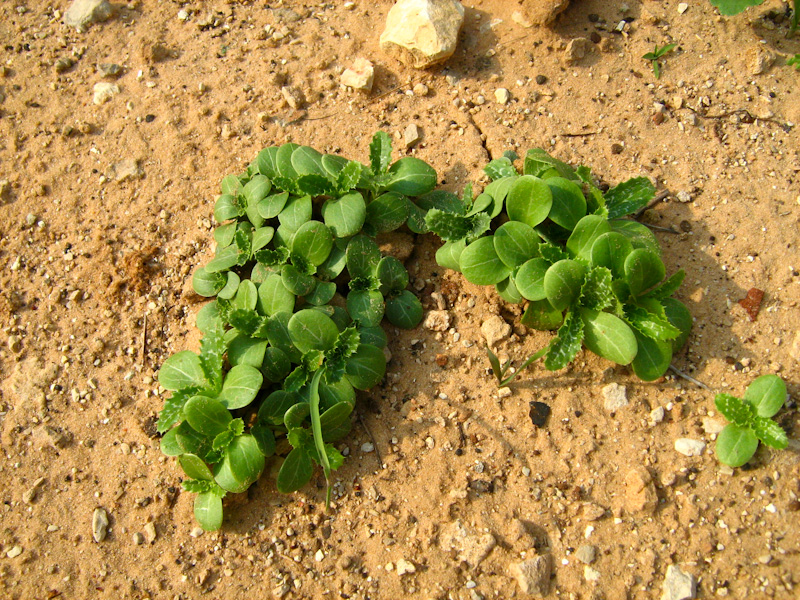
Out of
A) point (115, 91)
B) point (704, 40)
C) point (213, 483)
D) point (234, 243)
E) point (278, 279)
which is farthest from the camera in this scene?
point (115, 91)

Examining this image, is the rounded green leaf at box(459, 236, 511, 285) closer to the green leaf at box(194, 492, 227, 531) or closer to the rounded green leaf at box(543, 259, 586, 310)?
the rounded green leaf at box(543, 259, 586, 310)

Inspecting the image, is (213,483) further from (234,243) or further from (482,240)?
(482,240)

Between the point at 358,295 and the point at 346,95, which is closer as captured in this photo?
the point at 358,295

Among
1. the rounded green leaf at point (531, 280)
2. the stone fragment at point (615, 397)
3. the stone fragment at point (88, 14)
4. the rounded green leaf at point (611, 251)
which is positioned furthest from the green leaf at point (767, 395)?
the stone fragment at point (88, 14)

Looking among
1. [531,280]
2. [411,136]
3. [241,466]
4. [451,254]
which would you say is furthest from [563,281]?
[241,466]

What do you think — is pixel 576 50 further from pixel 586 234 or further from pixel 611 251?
pixel 611 251

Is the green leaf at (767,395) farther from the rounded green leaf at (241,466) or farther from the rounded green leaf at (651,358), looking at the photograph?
the rounded green leaf at (241,466)

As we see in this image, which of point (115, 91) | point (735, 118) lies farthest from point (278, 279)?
point (735, 118)
